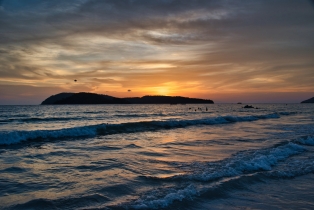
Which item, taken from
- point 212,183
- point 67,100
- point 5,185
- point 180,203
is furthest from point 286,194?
point 67,100

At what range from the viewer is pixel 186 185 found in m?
6.87

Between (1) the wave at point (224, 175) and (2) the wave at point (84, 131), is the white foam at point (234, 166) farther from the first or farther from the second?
(2) the wave at point (84, 131)

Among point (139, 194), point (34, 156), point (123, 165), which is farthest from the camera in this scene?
point (34, 156)

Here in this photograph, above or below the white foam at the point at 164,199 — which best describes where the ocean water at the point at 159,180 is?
below

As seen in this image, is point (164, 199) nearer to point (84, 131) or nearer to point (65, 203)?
point (65, 203)

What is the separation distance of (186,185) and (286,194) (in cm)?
258

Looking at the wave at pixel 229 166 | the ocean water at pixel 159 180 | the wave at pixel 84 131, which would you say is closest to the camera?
the ocean water at pixel 159 180

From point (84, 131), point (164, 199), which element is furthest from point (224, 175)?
point (84, 131)

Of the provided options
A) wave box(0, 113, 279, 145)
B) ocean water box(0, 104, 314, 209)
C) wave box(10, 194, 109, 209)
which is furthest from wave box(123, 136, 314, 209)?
wave box(0, 113, 279, 145)

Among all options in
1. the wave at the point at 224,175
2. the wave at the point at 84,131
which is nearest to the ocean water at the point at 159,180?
the wave at the point at 224,175

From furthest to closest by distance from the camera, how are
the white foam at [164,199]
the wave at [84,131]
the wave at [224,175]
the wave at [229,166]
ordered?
1. the wave at [84,131]
2. the wave at [229,166]
3. the wave at [224,175]
4. the white foam at [164,199]

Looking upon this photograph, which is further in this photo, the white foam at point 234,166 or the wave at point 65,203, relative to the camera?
the white foam at point 234,166

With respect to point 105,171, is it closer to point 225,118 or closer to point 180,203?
point 180,203

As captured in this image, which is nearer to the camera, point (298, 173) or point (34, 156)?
point (298, 173)
